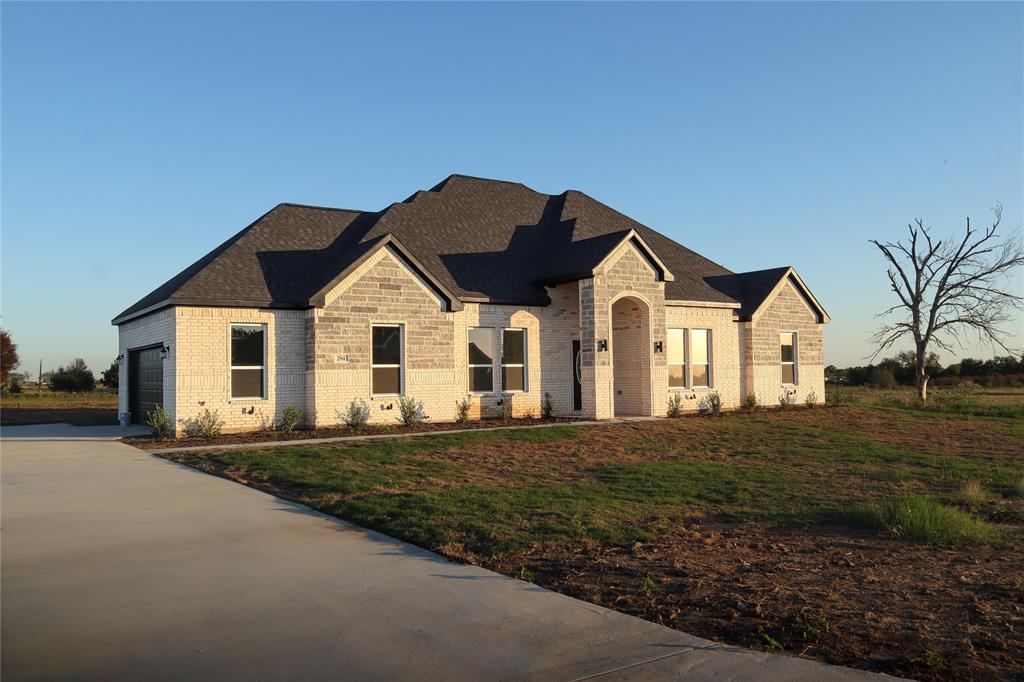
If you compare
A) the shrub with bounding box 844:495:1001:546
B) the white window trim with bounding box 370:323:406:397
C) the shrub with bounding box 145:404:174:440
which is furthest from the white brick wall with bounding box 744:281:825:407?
the shrub with bounding box 145:404:174:440

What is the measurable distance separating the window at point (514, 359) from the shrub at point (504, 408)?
1.32 ft

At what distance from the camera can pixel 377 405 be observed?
20.7 m

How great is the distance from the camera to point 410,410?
20766 millimetres

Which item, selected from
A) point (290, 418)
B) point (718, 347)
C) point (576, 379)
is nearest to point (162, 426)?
point (290, 418)

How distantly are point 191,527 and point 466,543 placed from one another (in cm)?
329

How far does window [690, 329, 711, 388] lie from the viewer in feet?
84.9

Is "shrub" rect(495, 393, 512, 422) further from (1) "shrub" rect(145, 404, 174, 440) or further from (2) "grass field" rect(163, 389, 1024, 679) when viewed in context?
(1) "shrub" rect(145, 404, 174, 440)

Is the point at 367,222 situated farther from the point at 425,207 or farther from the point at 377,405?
the point at 377,405

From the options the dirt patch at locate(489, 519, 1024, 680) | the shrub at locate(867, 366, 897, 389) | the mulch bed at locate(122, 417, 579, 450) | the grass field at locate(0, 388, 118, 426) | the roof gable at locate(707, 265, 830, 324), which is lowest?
the dirt patch at locate(489, 519, 1024, 680)

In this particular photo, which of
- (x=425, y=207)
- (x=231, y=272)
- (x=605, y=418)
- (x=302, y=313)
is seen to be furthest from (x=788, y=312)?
(x=231, y=272)

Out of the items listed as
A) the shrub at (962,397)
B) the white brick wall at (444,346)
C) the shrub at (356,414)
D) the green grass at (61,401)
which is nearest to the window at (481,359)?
the white brick wall at (444,346)

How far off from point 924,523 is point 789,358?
21.7 m

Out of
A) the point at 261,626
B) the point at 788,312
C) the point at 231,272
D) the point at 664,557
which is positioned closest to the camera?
the point at 261,626

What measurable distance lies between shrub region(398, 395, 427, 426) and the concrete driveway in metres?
11.7
